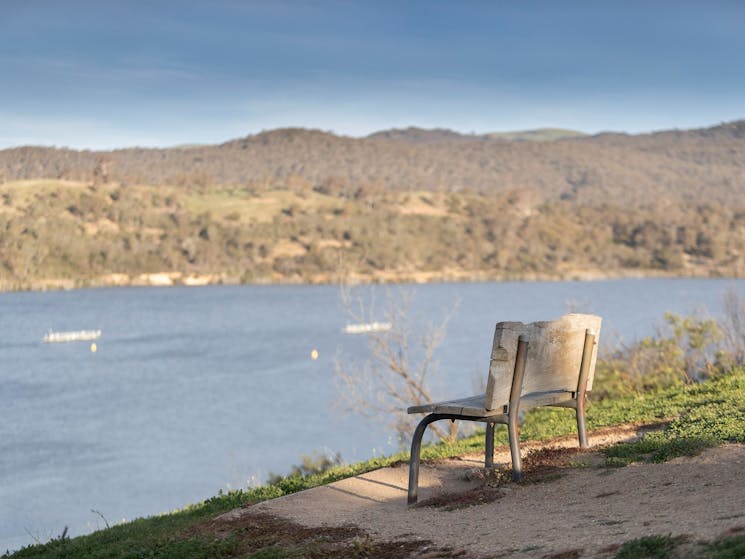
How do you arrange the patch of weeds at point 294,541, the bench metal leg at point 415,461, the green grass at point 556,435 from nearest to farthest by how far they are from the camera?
the patch of weeds at point 294,541, the green grass at point 556,435, the bench metal leg at point 415,461

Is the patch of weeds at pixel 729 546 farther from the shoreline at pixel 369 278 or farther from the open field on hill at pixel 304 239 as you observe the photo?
the shoreline at pixel 369 278

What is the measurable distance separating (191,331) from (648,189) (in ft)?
414

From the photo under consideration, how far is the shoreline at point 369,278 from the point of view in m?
114

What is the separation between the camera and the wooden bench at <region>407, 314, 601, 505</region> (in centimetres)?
716

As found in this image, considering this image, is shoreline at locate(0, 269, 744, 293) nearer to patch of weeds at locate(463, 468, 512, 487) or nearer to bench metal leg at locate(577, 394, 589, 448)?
bench metal leg at locate(577, 394, 589, 448)

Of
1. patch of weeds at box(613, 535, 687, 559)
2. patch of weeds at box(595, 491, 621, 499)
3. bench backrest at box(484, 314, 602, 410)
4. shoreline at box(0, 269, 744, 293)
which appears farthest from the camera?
shoreline at box(0, 269, 744, 293)

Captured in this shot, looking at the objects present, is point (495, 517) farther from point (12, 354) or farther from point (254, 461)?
point (12, 354)

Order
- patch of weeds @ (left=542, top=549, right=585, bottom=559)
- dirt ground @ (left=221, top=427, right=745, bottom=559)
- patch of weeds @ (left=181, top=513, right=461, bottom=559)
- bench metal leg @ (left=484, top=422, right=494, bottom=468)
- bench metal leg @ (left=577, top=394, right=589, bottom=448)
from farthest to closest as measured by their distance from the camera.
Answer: bench metal leg @ (left=577, top=394, right=589, bottom=448)
bench metal leg @ (left=484, top=422, right=494, bottom=468)
patch of weeds @ (left=181, top=513, right=461, bottom=559)
dirt ground @ (left=221, top=427, right=745, bottom=559)
patch of weeds @ (left=542, top=549, right=585, bottom=559)

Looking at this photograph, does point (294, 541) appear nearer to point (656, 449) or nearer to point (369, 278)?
point (656, 449)

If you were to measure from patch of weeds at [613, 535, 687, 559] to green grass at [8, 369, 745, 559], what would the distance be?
0.75 ft

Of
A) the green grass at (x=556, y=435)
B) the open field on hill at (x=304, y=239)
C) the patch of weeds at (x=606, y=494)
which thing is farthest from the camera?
the open field on hill at (x=304, y=239)

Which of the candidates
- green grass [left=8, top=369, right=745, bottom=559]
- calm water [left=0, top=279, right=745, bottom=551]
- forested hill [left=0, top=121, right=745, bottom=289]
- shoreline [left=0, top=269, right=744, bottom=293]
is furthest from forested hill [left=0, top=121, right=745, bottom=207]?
green grass [left=8, top=369, right=745, bottom=559]

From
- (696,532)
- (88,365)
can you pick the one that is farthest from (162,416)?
(696,532)

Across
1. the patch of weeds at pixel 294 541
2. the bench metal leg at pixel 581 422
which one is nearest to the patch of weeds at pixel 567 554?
the patch of weeds at pixel 294 541
